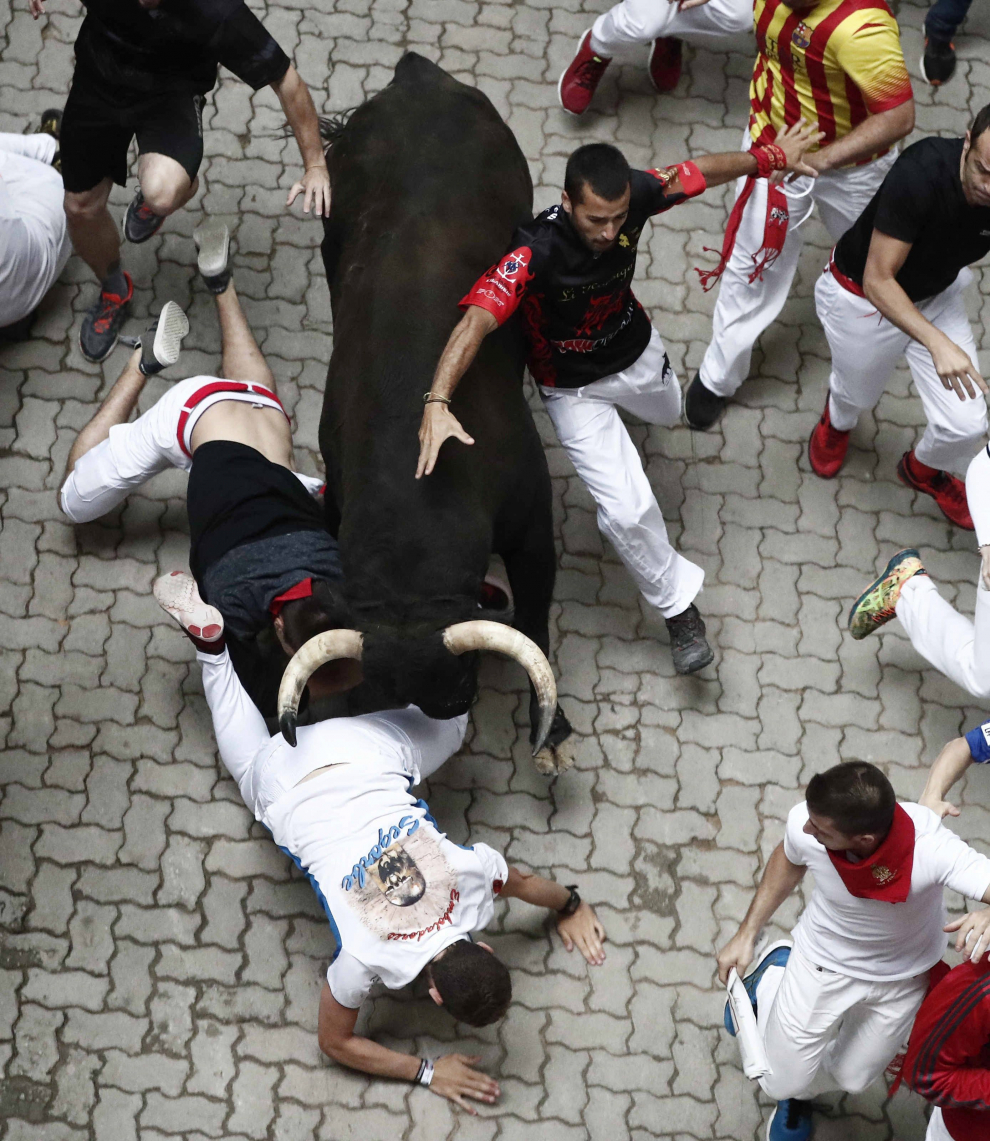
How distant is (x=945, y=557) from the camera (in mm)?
6012

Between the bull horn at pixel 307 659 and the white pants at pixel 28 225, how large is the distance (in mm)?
2833

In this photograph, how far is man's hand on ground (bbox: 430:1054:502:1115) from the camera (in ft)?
16.0

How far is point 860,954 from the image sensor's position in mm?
4215

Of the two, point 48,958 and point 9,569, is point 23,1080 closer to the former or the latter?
point 48,958

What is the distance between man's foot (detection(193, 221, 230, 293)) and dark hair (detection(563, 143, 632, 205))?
2.16 metres

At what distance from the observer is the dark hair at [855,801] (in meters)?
3.67

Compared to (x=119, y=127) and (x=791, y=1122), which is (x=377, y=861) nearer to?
(x=791, y=1122)

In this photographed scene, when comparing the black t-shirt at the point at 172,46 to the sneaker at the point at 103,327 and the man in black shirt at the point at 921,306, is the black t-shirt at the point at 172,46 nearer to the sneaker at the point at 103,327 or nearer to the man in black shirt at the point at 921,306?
the sneaker at the point at 103,327

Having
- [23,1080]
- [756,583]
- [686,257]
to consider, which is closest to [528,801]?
[756,583]

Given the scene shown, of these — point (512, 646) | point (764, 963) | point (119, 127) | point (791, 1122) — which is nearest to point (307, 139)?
point (119, 127)

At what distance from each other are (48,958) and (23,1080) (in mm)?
460

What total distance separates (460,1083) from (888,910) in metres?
1.83

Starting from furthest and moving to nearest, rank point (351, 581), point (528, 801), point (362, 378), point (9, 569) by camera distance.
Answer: point (9, 569), point (528, 801), point (362, 378), point (351, 581)

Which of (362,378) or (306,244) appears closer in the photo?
(362,378)
